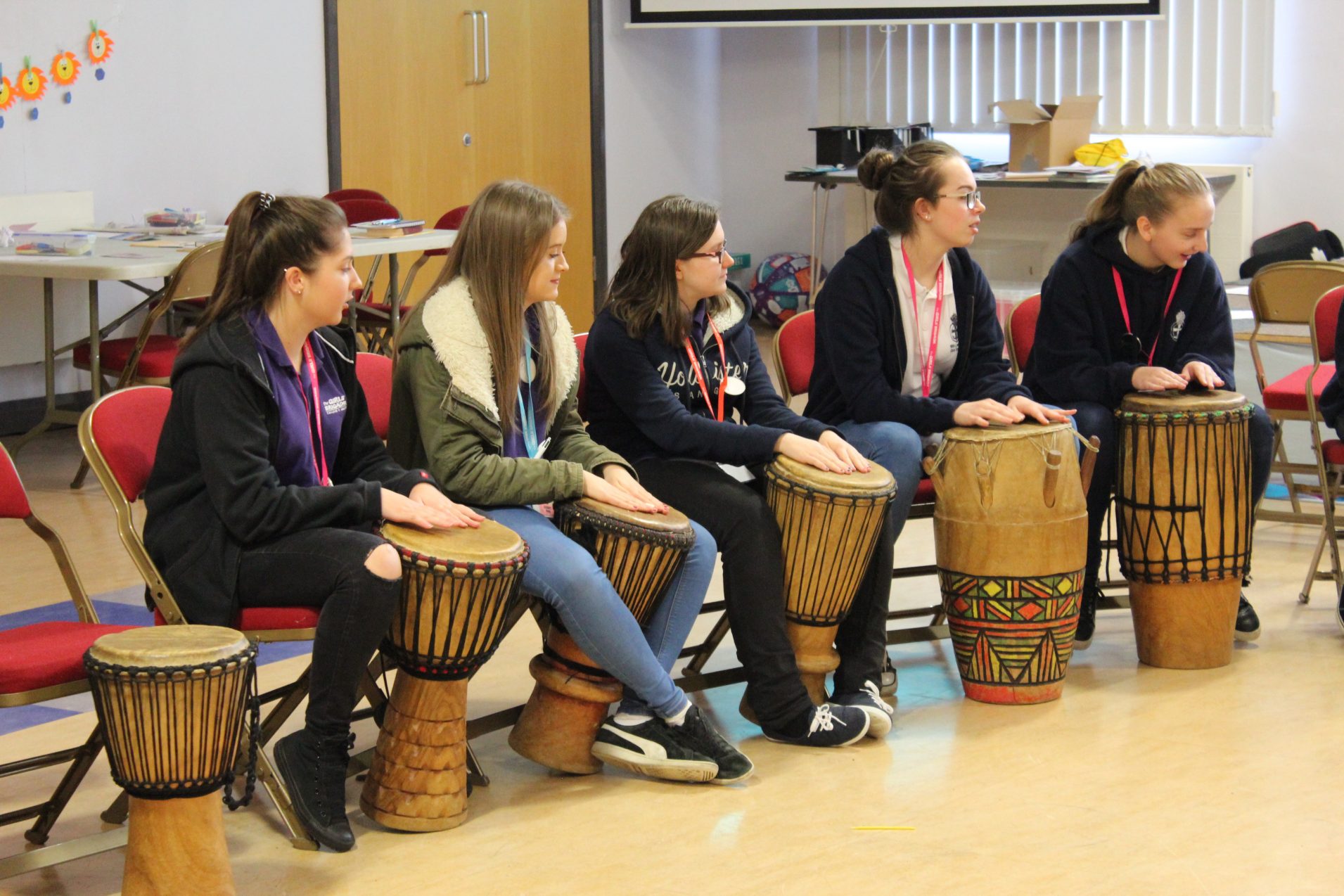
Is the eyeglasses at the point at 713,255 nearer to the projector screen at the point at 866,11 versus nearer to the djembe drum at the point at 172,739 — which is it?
the djembe drum at the point at 172,739

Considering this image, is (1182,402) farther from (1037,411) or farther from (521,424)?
(521,424)

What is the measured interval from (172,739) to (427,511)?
0.56m

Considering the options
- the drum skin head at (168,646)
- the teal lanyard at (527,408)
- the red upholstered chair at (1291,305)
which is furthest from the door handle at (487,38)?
the drum skin head at (168,646)

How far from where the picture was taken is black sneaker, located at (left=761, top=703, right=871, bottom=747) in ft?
9.58

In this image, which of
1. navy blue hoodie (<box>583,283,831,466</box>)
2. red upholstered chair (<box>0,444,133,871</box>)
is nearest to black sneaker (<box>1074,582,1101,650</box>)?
navy blue hoodie (<box>583,283,831,466</box>)

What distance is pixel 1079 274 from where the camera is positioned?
3527mm

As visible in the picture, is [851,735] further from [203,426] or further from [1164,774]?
[203,426]

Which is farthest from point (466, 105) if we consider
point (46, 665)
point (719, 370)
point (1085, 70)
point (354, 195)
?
point (46, 665)

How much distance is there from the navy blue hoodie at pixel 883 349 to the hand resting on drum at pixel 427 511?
1.01 m

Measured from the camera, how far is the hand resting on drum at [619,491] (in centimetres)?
276

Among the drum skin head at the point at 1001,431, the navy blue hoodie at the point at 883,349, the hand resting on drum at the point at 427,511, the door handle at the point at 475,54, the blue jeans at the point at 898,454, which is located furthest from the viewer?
the door handle at the point at 475,54

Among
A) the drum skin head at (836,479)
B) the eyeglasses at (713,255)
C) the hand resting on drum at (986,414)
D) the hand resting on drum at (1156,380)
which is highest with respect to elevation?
the eyeglasses at (713,255)

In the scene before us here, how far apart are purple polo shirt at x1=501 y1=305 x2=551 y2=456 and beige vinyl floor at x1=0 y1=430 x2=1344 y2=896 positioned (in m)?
0.57

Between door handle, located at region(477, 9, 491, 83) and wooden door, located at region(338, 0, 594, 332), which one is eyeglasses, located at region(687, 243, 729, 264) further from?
door handle, located at region(477, 9, 491, 83)
